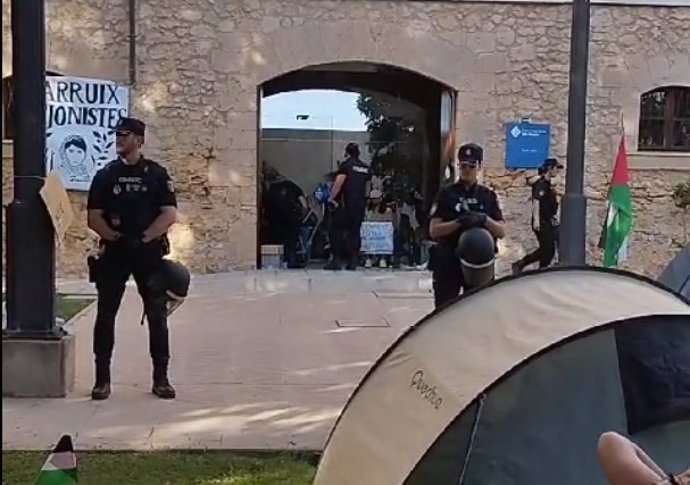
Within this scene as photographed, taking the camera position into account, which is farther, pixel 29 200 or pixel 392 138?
pixel 392 138

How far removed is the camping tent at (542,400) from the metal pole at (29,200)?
3767 mm

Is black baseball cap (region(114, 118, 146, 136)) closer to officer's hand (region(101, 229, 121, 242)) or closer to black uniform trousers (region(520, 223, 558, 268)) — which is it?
officer's hand (region(101, 229, 121, 242))

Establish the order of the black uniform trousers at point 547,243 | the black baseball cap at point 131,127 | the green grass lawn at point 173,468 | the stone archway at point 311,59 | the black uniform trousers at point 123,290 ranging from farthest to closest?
1. the stone archway at point 311,59
2. the black uniform trousers at point 547,243
3. the black uniform trousers at point 123,290
4. the black baseball cap at point 131,127
5. the green grass lawn at point 173,468

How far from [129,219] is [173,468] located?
73.0 inches

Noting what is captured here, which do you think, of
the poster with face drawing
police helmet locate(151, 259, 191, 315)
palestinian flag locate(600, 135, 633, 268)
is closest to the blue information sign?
the poster with face drawing

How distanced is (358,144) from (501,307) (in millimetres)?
12362

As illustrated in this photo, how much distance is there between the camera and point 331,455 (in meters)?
3.63

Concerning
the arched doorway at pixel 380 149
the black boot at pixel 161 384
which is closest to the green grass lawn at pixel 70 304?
the black boot at pixel 161 384

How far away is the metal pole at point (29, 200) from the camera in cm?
632

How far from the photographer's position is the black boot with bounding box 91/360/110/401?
6.50m

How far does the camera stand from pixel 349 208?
14.0m

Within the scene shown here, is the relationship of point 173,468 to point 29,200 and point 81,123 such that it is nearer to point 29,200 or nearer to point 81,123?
point 29,200

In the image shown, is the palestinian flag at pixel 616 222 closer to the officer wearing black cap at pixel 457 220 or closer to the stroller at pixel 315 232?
the officer wearing black cap at pixel 457 220

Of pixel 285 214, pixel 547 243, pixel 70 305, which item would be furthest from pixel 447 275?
pixel 285 214
